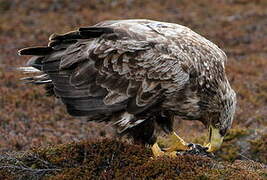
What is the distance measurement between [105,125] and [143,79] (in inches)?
156

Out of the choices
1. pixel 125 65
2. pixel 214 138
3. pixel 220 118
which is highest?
pixel 125 65

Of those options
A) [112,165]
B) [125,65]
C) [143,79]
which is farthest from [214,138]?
[125,65]

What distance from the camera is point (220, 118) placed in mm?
7781

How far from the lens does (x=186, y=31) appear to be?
26.7 ft

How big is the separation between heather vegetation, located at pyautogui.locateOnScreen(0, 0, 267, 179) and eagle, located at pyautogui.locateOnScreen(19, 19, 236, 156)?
0.52 metres

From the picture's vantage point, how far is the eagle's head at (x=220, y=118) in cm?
768

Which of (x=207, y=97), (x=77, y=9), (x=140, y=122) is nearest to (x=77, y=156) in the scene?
(x=140, y=122)

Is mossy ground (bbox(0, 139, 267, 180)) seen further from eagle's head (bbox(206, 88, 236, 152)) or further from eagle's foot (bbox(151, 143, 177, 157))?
eagle's head (bbox(206, 88, 236, 152))

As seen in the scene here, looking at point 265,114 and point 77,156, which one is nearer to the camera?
point 77,156

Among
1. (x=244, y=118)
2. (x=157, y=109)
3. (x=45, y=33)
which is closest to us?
(x=157, y=109)

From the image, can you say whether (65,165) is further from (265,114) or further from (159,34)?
(265,114)

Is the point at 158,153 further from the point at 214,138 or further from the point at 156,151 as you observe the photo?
the point at 214,138

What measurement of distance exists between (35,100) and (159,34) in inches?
323

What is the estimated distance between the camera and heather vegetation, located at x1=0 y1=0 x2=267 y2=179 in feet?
24.8
